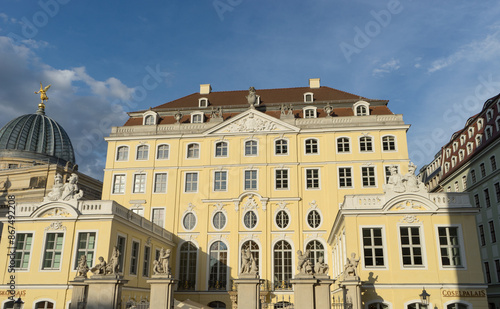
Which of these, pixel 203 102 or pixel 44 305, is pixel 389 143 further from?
pixel 44 305

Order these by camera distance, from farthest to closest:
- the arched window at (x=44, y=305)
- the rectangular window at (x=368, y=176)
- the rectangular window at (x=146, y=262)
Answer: the rectangular window at (x=368, y=176) < the rectangular window at (x=146, y=262) < the arched window at (x=44, y=305)

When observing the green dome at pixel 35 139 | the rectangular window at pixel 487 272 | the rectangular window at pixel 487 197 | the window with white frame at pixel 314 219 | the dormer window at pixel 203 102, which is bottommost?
the rectangular window at pixel 487 272

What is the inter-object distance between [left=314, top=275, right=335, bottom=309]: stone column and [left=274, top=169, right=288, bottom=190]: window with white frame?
20987 millimetres

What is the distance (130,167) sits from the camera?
41.2 metres

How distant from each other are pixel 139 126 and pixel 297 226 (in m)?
18.0

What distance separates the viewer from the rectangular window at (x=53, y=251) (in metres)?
27.3

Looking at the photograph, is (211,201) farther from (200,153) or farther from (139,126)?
(139,126)

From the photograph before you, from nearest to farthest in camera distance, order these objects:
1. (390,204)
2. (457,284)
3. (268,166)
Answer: (457,284) < (390,204) < (268,166)

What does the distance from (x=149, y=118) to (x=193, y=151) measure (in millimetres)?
6182

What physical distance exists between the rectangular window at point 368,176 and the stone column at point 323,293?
21.1 m

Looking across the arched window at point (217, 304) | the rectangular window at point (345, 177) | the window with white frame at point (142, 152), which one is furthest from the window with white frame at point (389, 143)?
the window with white frame at point (142, 152)

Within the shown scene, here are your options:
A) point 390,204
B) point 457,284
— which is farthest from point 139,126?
point 457,284

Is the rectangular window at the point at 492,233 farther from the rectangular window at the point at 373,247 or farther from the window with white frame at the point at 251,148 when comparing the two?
the window with white frame at the point at 251,148

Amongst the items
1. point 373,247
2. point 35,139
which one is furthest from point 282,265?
point 35,139
